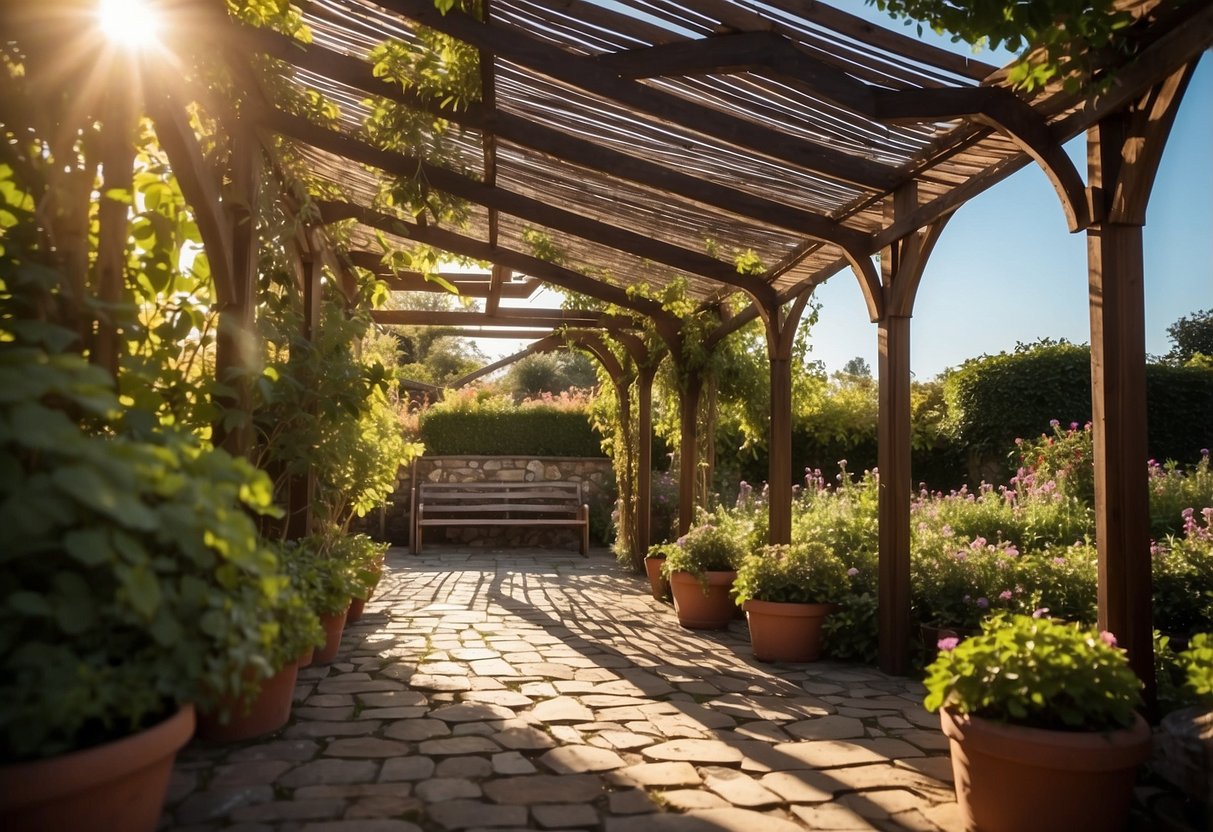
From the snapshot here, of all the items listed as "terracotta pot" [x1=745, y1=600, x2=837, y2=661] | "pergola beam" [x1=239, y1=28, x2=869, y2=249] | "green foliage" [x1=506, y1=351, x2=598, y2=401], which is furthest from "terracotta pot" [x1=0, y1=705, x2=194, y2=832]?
"green foliage" [x1=506, y1=351, x2=598, y2=401]

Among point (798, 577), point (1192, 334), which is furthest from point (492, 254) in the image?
point (1192, 334)

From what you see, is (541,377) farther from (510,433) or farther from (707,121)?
(707,121)

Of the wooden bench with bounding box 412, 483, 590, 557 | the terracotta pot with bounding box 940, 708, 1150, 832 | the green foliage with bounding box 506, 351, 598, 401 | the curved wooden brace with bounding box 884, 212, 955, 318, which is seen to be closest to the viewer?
the terracotta pot with bounding box 940, 708, 1150, 832

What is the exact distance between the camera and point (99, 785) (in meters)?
1.94

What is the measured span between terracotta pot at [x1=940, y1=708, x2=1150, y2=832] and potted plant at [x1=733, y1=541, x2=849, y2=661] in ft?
7.67

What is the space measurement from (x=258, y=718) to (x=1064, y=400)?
942 centimetres

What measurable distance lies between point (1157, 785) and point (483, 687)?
275 centimetres

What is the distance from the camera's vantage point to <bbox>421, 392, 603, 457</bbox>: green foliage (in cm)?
1193

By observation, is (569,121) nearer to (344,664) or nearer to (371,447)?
(371,447)

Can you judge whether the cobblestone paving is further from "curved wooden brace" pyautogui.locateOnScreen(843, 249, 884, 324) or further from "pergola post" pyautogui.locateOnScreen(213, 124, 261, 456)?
"curved wooden brace" pyautogui.locateOnScreen(843, 249, 884, 324)

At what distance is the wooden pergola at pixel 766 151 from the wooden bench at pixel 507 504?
5072mm

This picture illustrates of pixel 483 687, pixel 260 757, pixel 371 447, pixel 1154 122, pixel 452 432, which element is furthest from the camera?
pixel 452 432

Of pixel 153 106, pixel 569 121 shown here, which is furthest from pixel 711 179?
pixel 153 106

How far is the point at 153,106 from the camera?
292 cm
